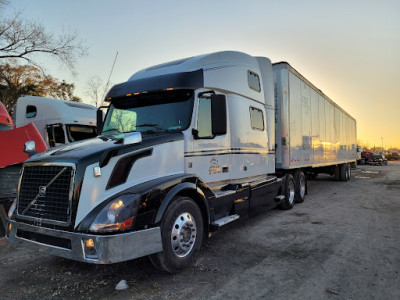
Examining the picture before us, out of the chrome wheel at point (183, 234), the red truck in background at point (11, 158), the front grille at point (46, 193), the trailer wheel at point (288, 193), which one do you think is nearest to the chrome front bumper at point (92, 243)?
the front grille at point (46, 193)

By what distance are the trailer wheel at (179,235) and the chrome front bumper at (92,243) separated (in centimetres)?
19

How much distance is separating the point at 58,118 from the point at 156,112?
7.21m

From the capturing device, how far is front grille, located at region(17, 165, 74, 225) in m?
3.22

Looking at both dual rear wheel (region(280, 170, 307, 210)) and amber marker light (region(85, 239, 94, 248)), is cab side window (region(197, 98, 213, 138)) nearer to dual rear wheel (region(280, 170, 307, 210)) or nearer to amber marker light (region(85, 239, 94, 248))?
amber marker light (region(85, 239, 94, 248))

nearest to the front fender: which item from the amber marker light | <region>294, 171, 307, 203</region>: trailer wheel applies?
the amber marker light

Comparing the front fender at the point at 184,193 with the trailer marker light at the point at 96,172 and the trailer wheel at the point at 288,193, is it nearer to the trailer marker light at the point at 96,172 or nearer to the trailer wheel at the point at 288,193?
the trailer marker light at the point at 96,172

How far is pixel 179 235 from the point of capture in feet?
12.3

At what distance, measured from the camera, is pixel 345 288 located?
335 centimetres

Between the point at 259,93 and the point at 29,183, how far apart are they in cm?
475

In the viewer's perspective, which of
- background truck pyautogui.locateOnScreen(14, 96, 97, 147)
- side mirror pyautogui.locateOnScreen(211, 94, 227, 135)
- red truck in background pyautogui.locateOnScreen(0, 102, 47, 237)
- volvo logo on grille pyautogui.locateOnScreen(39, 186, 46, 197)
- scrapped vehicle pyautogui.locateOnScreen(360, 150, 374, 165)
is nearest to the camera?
volvo logo on grille pyautogui.locateOnScreen(39, 186, 46, 197)

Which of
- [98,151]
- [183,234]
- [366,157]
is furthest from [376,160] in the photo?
[98,151]

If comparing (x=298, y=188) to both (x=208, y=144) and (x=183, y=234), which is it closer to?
(x=208, y=144)

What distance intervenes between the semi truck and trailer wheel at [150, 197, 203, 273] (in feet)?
0.04

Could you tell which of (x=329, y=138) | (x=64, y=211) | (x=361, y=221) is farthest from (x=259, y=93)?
(x=329, y=138)
